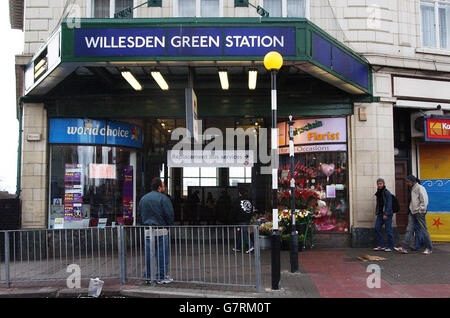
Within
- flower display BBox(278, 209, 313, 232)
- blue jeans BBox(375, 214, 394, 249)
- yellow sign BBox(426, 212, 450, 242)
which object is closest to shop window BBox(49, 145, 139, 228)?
flower display BBox(278, 209, 313, 232)

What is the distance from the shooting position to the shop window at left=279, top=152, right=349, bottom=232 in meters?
11.8

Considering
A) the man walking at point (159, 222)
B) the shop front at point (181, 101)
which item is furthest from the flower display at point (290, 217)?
the man walking at point (159, 222)

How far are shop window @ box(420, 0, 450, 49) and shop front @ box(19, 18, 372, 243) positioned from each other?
113 inches

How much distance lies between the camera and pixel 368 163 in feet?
38.0

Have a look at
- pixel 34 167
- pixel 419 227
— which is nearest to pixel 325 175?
pixel 419 227

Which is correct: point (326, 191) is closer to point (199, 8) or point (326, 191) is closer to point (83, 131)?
point (199, 8)

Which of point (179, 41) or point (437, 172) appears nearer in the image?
point (179, 41)

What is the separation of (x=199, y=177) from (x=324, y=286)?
791 centimetres

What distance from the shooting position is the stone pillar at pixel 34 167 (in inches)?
440

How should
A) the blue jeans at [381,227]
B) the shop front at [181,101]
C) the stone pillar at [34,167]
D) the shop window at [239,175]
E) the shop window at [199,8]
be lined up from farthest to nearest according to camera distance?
the shop window at [239,175] → the shop window at [199,8] → the stone pillar at [34,167] → the blue jeans at [381,227] → the shop front at [181,101]

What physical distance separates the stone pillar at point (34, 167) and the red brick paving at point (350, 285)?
7000 millimetres

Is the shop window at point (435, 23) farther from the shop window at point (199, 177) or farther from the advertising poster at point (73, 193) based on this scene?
the advertising poster at point (73, 193)

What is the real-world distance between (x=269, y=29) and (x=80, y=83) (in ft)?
17.9
